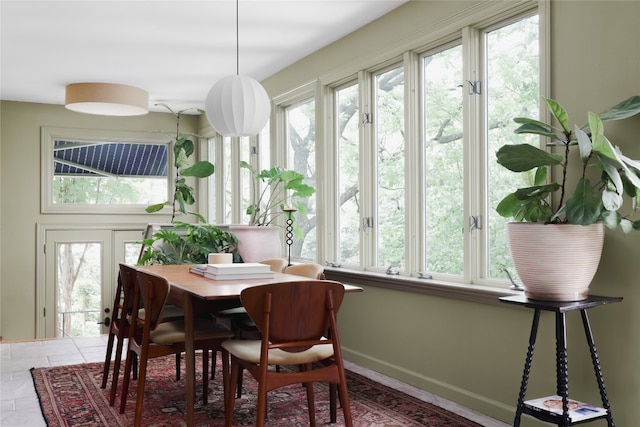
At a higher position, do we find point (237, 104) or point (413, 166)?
point (237, 104)

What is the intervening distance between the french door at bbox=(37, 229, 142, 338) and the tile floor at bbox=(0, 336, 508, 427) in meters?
1.51

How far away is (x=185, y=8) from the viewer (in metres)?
4.07

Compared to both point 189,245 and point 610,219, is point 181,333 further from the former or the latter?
point 610,219

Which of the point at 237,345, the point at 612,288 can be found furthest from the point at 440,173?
the point at 237,345

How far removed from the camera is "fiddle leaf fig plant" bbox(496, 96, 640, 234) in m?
2.27

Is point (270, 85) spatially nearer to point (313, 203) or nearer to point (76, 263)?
point (313, 203)

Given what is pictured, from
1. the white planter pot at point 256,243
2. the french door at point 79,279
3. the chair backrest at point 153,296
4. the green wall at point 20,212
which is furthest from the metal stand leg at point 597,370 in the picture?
the green wall at point 20,212

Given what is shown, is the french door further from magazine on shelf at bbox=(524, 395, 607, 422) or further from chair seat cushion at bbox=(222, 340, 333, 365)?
magazine on shelf at bbox=(524, 395, 607, 422)

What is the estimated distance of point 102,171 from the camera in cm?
757

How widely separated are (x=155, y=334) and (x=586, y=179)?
2306 mm

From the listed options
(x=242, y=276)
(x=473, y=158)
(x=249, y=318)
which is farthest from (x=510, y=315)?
(x=249, y=318)

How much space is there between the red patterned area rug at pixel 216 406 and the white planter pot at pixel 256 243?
104 cm

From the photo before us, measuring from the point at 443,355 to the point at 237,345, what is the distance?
1.35 meters

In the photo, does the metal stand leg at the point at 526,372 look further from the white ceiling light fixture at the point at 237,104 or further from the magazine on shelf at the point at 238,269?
the white ceiling light fixture at the point at 237,104
